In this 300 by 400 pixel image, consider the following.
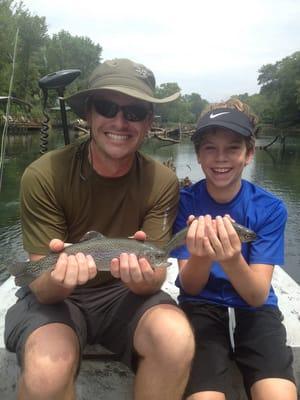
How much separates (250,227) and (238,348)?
0.90m

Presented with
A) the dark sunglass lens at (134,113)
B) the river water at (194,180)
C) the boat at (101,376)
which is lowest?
the river water at (194,180)

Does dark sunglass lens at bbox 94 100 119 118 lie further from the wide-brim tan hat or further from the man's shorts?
the man's shorts

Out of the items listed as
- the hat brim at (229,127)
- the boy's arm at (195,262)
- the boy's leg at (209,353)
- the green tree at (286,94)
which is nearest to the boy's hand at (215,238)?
the boy's arm at (195,262)

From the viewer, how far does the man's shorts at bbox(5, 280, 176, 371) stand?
2.75 metres

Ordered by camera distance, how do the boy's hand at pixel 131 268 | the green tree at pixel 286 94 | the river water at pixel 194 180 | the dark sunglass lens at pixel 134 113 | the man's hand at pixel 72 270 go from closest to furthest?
the man's hand at pixel 72 270, the boy's hand at pixel 131 268, the dark sunglass lens at pixel 134 113, the river water at pixel 194 180, the green tree at pixel 286 94

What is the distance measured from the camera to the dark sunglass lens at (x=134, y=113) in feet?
10.4

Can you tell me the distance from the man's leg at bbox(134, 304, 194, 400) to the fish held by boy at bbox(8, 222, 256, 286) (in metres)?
0.47

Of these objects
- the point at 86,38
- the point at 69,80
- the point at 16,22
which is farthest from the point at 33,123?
the point at 69,80

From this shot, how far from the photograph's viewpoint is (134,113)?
320 cm

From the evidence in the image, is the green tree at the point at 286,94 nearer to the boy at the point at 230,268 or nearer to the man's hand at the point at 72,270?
the boy at the point at 230,268

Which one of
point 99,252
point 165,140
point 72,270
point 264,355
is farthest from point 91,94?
point 165,140

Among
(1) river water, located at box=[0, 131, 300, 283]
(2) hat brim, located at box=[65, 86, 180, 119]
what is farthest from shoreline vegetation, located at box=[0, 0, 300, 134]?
(2) hat brim, located at box=[65, 86, 180, 119]

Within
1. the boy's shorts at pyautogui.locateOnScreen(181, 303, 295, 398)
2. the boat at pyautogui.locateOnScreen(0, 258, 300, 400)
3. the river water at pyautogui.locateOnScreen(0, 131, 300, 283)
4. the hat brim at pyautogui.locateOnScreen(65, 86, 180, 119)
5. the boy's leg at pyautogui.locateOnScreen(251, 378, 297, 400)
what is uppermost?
the hat brim at pyautogui.locateOnScreen(65, 86, 180, 119)

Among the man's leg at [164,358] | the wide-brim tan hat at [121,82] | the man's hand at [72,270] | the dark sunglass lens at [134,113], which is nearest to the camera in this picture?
the man's leg at [164,358]
